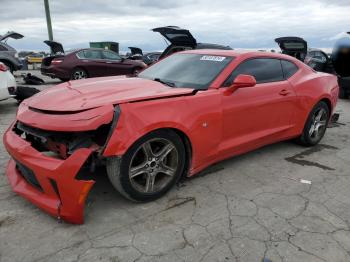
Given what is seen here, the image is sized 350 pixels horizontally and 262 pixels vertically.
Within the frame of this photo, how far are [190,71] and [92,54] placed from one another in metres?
9.33

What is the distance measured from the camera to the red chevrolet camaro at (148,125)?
105 inches

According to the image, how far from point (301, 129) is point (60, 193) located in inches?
137

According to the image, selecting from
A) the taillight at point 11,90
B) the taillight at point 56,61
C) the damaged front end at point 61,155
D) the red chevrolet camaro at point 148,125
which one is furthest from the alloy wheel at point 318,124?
the taillight at point 56,61

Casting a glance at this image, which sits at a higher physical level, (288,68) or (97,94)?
(288,68)

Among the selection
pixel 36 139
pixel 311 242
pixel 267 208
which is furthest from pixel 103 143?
pixel 311 242

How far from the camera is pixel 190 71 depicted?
388 cm

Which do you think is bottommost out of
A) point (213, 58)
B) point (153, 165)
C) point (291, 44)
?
point (153, 165)

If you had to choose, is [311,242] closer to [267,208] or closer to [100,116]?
[267,208]

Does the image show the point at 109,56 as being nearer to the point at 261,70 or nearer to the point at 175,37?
the point at 175,37

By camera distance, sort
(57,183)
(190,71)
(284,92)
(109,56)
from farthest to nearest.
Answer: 1. (109,56)
2. (284,92)
3. (190,71)
4. (57,183)

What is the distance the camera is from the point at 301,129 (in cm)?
472

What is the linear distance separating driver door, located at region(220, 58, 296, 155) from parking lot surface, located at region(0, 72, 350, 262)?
0.43 meters

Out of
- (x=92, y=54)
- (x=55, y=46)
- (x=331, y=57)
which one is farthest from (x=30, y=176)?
(x=55, y=46)

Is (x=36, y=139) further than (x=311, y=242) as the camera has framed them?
Yes
